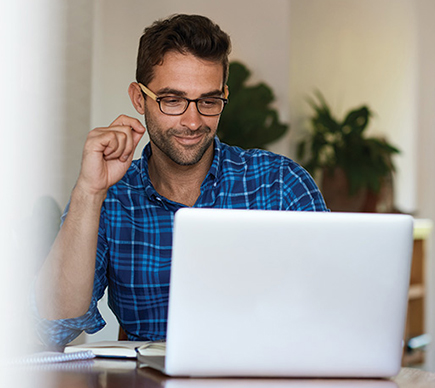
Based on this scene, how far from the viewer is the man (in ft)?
5.34

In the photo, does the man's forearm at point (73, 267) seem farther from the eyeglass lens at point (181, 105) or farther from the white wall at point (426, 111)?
the white wall at point (426, 111)

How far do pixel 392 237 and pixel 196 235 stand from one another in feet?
0.96

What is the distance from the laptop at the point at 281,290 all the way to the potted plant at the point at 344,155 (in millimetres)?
3296

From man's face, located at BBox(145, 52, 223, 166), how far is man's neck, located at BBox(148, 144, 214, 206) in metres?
0.05

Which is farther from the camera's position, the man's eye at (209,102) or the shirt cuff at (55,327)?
the man's eye at (209,102)

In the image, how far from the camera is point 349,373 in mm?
927

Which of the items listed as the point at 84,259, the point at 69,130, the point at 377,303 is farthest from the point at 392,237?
the point at 69,130

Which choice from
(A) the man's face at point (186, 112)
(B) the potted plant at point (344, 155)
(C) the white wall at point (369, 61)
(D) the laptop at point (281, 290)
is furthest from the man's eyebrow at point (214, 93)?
(C) the white wall at point (369, 61)

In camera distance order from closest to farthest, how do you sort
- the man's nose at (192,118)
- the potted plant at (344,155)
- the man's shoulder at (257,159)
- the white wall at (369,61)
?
1. the man's nose at (192,118)
2. the man's shoulder at (257,159)
3. the potted plant at (344,155)
4. the white wall at (369,61)

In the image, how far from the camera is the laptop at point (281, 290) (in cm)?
88

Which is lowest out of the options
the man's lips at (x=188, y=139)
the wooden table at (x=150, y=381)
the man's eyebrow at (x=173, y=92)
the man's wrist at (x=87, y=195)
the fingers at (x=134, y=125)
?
the wooden table at (x=150, y=381)

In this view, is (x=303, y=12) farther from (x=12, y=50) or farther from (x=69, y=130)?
(x=12, y=50)

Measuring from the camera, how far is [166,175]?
5.82 feet

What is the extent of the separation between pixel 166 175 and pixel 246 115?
69.6 inches
